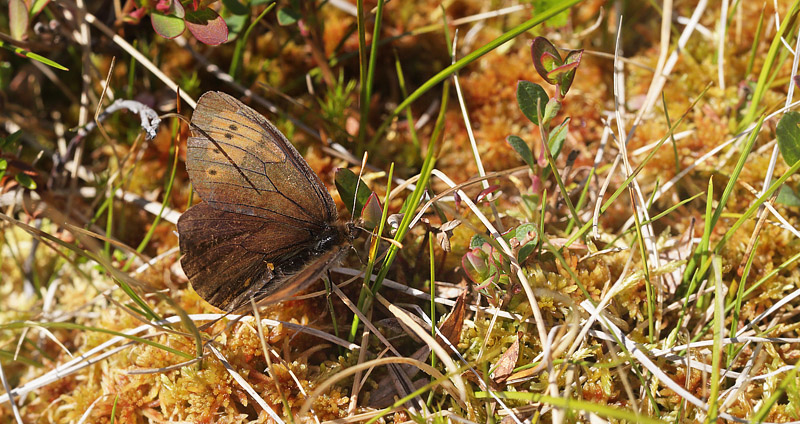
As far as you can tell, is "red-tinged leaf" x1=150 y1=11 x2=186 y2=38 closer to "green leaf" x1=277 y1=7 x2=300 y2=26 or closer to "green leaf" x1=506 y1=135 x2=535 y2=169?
"green leaf" x1=277 y1=7 x2=300 y2=26

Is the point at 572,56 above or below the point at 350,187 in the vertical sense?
above

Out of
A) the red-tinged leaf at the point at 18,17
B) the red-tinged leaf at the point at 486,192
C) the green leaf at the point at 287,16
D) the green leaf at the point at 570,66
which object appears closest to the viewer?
the green leaf at the point at 570,66

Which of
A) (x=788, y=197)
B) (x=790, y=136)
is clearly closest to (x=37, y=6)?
(x=790, y=136)

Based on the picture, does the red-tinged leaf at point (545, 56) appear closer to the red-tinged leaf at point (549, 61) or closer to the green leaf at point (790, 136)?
the red-tinged leaf at point (549, 61)

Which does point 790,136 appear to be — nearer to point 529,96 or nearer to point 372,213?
point 529,96

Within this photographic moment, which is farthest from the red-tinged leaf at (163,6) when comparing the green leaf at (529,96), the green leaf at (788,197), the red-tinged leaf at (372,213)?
the green leaf at (788,197)

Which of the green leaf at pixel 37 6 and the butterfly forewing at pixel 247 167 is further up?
the green leaf at pixel 37 6

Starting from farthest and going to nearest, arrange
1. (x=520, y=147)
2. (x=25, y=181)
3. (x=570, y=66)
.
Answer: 1. (x=25, y=181)
2. (x=520, y=147)
3. (x=570, y=66)

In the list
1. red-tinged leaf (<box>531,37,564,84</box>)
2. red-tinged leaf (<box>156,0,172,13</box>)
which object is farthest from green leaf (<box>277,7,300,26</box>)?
red-tinged leaf (<box>531,37,564,84</box>)
